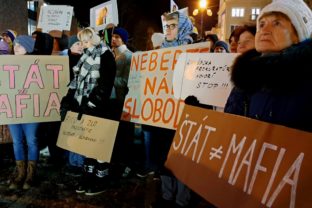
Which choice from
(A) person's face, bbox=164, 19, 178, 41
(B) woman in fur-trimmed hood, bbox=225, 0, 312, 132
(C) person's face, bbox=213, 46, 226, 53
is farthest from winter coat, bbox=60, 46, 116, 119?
(B) woman in fur-trimmed hood, bbox=225, 0, 312, 132

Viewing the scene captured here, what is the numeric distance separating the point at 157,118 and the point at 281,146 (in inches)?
80.0

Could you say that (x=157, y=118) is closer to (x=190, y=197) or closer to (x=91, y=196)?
(x=190, y=197)

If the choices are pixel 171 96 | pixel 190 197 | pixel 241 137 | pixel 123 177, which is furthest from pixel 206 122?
pixel 123 177

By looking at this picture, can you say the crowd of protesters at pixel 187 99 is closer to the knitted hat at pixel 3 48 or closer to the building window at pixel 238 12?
the knitted hat at pixel 3 48

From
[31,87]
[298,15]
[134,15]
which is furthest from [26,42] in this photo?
[134,15]

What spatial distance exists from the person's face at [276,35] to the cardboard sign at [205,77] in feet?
2.70

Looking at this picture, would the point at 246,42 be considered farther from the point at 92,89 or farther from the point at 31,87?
the point at 31,87

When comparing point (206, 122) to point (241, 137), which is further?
point (206, 122)

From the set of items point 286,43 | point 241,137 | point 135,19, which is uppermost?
point 135,19

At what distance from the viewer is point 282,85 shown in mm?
1763

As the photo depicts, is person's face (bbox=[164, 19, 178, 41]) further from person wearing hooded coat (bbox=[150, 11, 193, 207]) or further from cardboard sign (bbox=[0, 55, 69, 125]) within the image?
cardboard sign (bbox=[0, 55, 69, 125])

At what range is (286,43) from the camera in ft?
6.56

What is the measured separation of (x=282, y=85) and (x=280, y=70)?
0.27ft

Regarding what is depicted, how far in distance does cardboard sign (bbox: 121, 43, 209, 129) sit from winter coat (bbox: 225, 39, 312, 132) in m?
1.32
